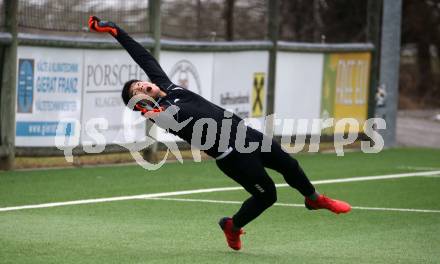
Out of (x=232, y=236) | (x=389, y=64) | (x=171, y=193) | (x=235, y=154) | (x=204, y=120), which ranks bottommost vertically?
(x=171, y=193)

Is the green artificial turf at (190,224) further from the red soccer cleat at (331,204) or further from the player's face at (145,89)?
the player's face at (145,89)

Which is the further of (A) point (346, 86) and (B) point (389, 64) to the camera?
(B) point (389, 64)

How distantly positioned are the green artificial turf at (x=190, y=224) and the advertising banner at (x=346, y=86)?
4.76 meters

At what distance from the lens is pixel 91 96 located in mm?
16781

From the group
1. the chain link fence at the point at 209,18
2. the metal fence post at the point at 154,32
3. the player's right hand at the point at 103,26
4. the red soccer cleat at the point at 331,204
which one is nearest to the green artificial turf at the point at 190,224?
the red soccer cleat at the point at 331,204

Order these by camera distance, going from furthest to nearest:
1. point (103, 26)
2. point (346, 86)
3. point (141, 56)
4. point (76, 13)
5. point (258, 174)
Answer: point (346, 86) → point (76, 13) → point (103, 26) → point (141, 56) → point (258, 174)

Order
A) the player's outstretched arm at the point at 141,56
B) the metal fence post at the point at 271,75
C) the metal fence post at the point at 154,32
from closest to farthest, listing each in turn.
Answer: the player's outstretched arm at the point at 141,56
the metal fence post at the point at 154,32
the metal fence post at the point at 271,75

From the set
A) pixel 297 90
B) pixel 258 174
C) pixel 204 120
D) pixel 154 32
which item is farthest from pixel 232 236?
pixel 297 90

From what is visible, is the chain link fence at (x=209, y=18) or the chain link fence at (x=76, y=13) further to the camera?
the chain link fence at (x=209, y=18)

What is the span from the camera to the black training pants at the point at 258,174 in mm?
9438

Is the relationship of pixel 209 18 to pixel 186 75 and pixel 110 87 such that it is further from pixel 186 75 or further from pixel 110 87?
pixel 110 87

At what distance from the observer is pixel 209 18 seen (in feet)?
63.9

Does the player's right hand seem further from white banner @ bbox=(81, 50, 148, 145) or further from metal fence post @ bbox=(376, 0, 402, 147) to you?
metal fence post @ bbox=(376, 0, 402, 147)

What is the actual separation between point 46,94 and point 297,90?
20.7 feet
